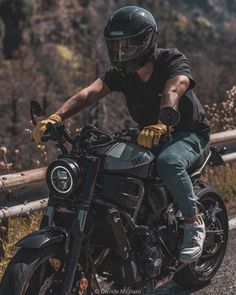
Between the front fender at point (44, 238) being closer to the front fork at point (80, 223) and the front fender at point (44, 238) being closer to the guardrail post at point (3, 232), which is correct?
the front fork at point (80, 223)

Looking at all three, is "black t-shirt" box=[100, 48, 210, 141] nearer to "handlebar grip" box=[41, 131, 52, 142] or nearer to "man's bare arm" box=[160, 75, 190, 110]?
"man's bare arm" box=[160, 75, 190, 110]

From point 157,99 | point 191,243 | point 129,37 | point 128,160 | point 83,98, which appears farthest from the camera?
point 83,98

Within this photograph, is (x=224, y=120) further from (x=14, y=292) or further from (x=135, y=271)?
(x=14, y=292)

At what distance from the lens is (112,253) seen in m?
3.72

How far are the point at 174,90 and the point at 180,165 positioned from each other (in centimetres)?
48

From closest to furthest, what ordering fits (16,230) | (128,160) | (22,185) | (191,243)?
(128,160), (191,243), (22,185), (16,230)

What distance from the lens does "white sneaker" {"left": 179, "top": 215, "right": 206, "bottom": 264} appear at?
4.00 m

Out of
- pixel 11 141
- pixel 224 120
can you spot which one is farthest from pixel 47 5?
pixel 224 120

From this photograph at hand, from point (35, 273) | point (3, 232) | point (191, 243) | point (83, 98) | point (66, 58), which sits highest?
point (83, 98)

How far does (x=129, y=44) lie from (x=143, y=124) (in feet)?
2.45

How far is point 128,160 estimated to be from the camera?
364cm

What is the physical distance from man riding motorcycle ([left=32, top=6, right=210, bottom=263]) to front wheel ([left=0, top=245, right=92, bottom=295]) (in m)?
0.83

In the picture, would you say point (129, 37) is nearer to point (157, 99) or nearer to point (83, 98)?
point (157, 99)

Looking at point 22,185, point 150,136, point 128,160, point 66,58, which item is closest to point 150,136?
point 150,136
